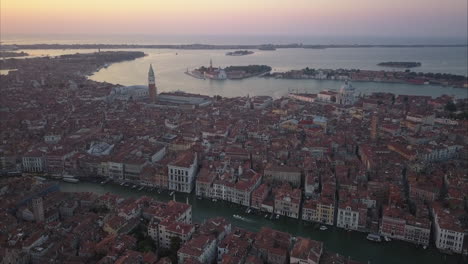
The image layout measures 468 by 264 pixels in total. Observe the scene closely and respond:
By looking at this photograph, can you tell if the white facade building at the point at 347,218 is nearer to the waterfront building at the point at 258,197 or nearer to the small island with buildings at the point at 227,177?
the small island with buildings at the point at 227,177

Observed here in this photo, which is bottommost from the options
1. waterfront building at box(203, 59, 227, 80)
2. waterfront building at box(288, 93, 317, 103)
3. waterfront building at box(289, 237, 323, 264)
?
waterfront building at box(289, 237, 323, 264)

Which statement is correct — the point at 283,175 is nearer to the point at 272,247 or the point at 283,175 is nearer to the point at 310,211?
the point at 310,211

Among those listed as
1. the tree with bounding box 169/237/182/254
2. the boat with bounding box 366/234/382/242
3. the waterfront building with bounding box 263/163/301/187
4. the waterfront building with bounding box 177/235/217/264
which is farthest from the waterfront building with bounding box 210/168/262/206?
the boat with bounding box 366/234/382/242

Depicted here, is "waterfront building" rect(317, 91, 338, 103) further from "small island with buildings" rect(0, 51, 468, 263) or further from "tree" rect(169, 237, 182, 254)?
"tree" rect(169, 237, 182, 254)

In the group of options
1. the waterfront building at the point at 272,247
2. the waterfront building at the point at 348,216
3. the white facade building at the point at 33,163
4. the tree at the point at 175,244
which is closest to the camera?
the waterfront building at the point at 272,247

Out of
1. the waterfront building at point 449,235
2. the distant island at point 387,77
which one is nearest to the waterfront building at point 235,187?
the waterfront building at point 449,235

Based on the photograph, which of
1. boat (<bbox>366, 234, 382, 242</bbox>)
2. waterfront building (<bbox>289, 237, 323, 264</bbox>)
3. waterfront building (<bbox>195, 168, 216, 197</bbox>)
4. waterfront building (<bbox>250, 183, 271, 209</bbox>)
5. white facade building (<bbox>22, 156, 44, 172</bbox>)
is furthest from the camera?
white facade building (<bbox>22, 156, 44, 172</bbox>)

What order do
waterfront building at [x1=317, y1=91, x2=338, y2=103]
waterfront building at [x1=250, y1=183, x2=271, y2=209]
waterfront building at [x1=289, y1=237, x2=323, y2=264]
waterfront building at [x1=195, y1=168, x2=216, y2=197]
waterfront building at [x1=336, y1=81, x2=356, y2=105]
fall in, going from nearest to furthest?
1. waterfront building at [x1=289, y1=237, x2=323, y2=264]
2. waterfront building at [x1=250, y1=183, x2=271, y2=209]
3. waterfront building at [x1=195, y1=168, x2=216, y2=197]
4. waterfront building at [x1=336, y1=81, x2=356, y2=105]
5. waterfront building at [x1=317, y1=91, x2=338, y2=103]

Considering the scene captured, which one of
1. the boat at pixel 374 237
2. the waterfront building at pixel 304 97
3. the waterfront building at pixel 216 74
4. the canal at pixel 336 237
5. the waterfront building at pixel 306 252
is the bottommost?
the canal at pixel 336 237

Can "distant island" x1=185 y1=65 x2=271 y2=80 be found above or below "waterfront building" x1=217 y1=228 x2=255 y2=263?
above

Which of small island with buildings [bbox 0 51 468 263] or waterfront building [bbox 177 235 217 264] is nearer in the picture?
waterfront building [bbox 177 235 217 264]
